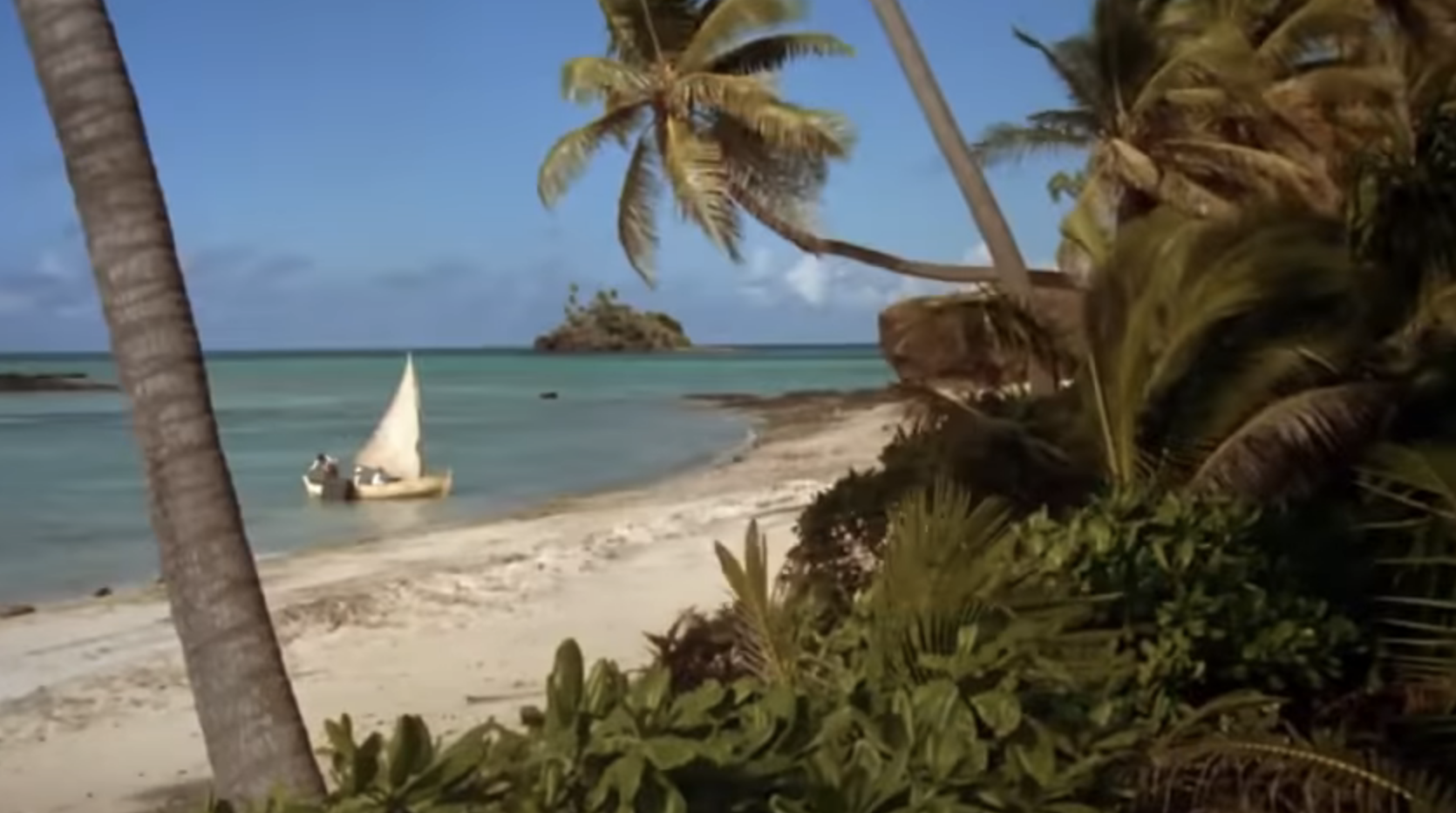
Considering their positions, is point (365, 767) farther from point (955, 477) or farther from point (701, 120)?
point (701, 120)

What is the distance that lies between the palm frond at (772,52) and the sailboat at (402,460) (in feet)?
42.3

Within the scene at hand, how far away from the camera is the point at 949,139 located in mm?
14188

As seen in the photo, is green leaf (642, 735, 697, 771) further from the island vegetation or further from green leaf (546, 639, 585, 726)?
green leaf (546, 639, 585, 726)

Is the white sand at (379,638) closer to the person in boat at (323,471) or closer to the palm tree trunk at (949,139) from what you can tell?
the palm tree trunk at (949,139)

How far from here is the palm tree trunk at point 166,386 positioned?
3400 millimetres

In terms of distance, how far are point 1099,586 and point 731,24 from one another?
1454 centimetres

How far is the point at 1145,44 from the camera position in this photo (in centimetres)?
1731

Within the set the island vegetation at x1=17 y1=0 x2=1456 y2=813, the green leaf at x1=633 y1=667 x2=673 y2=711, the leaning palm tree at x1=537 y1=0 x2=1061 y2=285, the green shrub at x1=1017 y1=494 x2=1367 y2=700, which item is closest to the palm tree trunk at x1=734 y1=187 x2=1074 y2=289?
the leaning palm tree at x1=537 y1=0 x2=1061 y2=285

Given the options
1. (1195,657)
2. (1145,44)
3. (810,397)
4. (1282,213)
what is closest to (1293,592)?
(1195,657)

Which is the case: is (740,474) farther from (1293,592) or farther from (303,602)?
(1293,592)

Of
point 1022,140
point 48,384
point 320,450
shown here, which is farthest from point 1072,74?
point 48,384

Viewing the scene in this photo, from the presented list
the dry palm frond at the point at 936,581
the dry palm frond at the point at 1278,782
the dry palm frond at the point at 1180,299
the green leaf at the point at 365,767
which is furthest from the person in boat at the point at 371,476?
the green leaf at the point at 365,767

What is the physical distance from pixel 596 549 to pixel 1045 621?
527 inches

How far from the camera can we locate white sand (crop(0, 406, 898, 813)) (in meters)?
9.55
